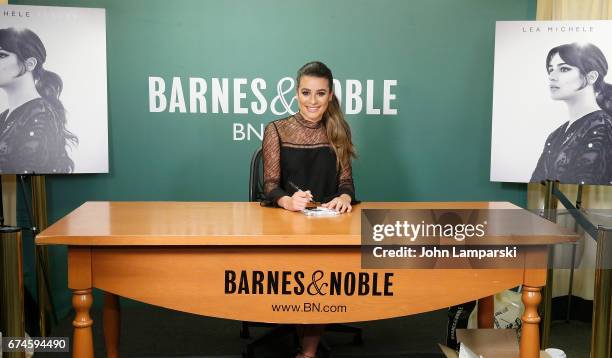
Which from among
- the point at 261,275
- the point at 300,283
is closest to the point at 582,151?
the point at 300,283

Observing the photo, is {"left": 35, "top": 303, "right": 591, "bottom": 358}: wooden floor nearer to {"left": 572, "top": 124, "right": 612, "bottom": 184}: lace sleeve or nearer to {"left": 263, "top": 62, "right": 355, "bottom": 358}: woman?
{"left": 263, "top": 62, "right": 355, "bottom": 358}: woman

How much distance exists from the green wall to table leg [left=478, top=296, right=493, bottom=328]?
→ 139 centimetres

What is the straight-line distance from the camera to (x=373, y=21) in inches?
152

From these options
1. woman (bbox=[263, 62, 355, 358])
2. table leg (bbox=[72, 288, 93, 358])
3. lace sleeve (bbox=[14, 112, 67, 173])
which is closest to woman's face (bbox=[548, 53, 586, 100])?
woman (bbox=[263, 62, 355, 358])

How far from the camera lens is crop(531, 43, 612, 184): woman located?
3.47m

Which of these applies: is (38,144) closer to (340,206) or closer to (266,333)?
(266,333)

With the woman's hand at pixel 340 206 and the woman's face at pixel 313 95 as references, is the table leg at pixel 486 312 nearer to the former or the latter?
the woman's hand at pixel 340 206

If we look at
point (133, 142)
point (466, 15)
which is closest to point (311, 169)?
point (133, 142)

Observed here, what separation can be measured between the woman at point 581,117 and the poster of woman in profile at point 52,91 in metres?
2.79

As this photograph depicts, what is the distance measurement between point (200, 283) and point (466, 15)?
2758 mm

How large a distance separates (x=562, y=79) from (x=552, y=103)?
0.15 m

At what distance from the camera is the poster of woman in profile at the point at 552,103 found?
3480mm

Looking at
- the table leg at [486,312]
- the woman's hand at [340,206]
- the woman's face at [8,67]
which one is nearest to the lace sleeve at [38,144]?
the woman's face at [8,67]

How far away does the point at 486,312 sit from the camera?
2672 millimetres
